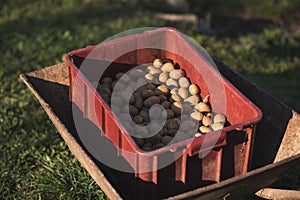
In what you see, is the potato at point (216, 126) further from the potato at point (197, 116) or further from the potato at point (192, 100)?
the potato at point (192, 100)

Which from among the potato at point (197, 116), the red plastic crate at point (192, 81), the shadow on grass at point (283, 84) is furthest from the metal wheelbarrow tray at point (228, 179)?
the shadow on grass at point (283, 84)

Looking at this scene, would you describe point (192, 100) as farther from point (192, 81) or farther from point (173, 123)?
point (173, 123)

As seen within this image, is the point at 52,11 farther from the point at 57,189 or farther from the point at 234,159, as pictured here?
the point at 234,159

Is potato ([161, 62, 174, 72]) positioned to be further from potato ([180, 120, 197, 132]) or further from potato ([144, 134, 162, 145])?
potato ([144, 134, 162, 145])

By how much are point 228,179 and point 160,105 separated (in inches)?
36.1

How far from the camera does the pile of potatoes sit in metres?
3.61

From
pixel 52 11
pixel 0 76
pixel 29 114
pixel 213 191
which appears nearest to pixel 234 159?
pixel 213 191

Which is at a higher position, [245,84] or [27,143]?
[245,84]

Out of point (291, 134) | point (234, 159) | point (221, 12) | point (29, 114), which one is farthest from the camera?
point (221, 12)

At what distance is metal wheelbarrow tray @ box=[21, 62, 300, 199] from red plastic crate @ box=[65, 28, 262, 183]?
14 centimetres

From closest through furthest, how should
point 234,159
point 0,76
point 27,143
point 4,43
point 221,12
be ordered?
point 234,159, point 27,143, point 0,76, point 4,43, point 221,12

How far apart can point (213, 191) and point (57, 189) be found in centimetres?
161

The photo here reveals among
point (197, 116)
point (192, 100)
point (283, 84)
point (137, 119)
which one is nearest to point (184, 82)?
point (192, 100)

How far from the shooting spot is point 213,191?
124 inches
